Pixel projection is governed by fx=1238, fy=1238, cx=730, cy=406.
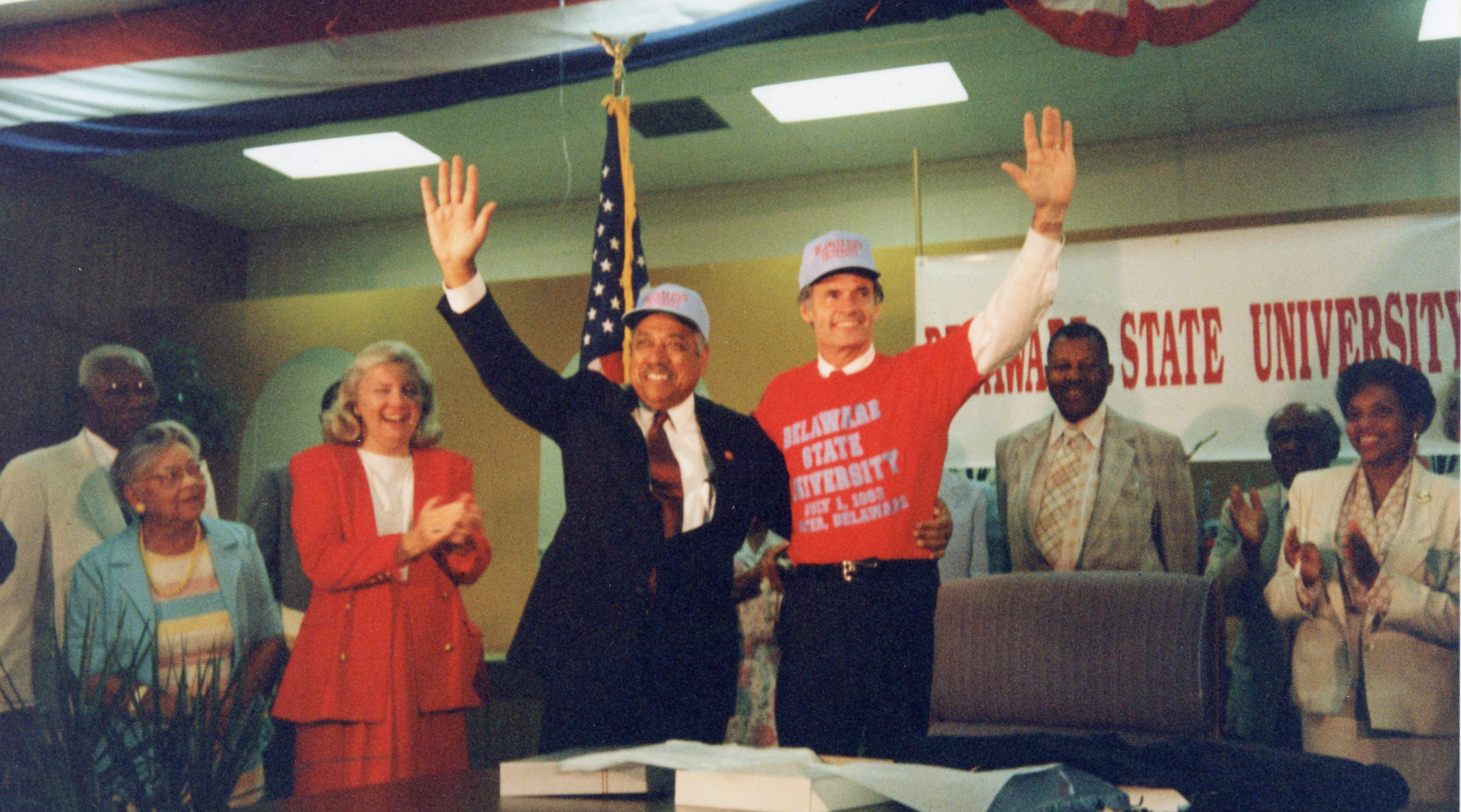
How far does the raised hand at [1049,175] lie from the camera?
2.35 meters

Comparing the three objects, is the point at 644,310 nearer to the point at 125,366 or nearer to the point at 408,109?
the point at 408,109

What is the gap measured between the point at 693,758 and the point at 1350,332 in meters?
3.09

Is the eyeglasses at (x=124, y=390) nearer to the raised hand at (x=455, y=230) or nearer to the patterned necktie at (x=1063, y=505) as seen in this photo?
the raised hand at (x=455, y=230)

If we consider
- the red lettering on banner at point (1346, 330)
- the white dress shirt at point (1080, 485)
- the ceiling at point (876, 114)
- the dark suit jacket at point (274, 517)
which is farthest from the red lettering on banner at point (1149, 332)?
the dark suit jacket at point (274, 517)

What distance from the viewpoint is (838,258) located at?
2.62 m

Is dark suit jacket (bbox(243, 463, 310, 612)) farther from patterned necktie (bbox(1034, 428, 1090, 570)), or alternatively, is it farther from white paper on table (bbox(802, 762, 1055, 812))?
white paper on table (bbox(802, 762, 1055, 812))

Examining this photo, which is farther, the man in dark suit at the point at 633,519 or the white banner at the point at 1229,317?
the white banner at the point at 1229,317

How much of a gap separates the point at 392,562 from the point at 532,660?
2.67 feet

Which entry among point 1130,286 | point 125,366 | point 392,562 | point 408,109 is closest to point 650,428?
point 392,562

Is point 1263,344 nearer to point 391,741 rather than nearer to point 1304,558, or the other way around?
point 1304,558

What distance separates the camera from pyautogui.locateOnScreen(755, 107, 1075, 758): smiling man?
7.82 ft

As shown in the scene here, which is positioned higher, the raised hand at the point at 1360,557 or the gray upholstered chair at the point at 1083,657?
the raised hand at the point at 1360,557

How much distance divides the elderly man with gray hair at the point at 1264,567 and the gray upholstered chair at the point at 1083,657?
182cm

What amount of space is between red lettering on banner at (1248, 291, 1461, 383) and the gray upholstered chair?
202cm
